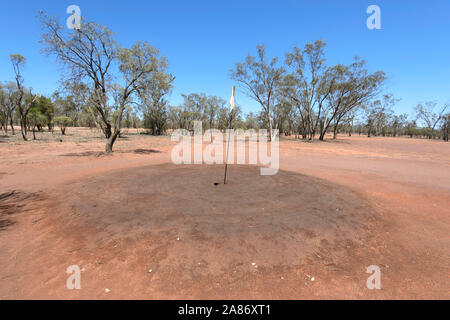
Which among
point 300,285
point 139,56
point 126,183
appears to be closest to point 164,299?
point 300,285

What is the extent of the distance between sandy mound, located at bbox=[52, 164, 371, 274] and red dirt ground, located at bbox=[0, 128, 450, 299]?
24 mm

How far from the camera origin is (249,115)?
6769 centimetres

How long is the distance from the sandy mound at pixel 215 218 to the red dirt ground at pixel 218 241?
2 cm

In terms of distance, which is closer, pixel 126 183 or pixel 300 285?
pixel 300 285

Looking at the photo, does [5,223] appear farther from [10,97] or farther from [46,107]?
[46,107]

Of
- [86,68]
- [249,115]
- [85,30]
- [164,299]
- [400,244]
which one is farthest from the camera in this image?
[249,115]

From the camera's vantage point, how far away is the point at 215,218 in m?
4.21

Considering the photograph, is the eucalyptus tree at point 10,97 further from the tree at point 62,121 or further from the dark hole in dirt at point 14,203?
the dark hole in dirt at point 14,203

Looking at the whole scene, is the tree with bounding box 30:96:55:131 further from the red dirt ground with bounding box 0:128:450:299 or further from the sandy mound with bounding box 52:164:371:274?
the sandy mound with bounding box 52:164:371:274

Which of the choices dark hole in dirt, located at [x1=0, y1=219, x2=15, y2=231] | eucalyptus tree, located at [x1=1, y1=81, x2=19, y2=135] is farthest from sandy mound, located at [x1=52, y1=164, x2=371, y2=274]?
eucalyptus tree, located at [x1=1, y1=81, x2=19, y2=135]

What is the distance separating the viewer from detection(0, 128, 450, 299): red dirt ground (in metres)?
2.57

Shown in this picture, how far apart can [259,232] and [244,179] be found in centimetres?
350

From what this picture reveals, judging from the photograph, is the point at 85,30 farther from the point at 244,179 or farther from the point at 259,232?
the point at 259,232

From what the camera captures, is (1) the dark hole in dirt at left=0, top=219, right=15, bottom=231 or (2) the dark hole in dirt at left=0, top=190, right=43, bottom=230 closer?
(1) the dark hole in dirt at left=0, top=219, right=15, bottom=231
